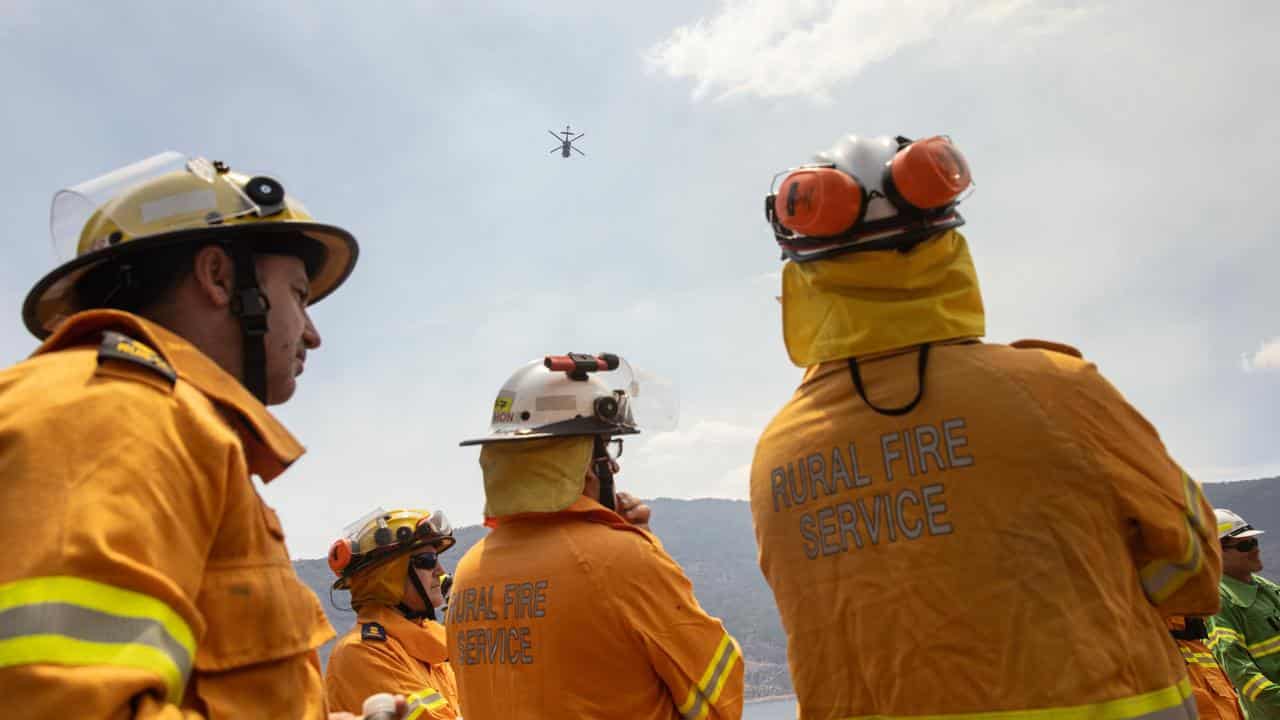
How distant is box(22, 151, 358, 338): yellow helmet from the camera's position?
8.23 ft

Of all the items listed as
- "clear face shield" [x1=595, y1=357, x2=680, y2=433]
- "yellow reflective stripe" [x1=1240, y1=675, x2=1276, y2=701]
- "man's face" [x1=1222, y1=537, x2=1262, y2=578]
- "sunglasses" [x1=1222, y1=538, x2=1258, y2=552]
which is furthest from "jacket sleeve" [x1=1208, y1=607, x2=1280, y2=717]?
"clear face shield" [x1=595, y1=357, x2=680, y2=433]

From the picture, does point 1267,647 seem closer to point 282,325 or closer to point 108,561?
point 282,325

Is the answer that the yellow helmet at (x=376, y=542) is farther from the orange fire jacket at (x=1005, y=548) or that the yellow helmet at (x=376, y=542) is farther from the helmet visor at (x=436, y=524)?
the orange fire jacket at (x=1005, y=548)

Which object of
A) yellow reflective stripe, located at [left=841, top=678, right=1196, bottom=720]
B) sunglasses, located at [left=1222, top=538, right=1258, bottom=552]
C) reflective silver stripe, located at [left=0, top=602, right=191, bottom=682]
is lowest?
sunglasses, located at [left=1222, top=538, right=1258, bottom=552]

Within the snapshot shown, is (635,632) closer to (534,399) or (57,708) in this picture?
(534,399)

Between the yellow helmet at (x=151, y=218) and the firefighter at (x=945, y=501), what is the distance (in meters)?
1.84

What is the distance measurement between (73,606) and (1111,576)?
2.69 metres

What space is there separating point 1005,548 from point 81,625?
242 centimetres

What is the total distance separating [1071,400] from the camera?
2.76 m

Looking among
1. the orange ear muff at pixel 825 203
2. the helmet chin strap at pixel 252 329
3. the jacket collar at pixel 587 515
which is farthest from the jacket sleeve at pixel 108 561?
the jacket collar at pixel 587 515

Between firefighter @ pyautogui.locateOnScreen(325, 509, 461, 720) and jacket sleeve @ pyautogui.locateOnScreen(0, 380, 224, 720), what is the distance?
19.8 feet

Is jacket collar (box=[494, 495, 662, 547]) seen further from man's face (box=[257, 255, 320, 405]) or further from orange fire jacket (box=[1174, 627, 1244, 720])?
orange fire jacket (box=[1174, 627, 1244, 720])

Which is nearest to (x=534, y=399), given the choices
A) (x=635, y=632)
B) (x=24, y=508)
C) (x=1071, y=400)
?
(x=635, y=632)

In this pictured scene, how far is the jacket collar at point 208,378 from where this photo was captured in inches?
77.1
